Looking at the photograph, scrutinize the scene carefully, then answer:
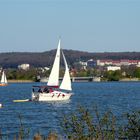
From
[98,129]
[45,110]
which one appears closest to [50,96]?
[45,110]

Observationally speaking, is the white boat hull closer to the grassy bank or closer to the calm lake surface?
the calm lake surface

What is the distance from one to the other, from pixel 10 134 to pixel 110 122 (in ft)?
51.7

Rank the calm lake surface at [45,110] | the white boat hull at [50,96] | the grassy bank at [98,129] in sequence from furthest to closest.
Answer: the white boat hull at [50,96], the calm lake surface at [45,110], the grassy bank at [98,129]

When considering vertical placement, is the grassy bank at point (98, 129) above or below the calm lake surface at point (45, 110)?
above

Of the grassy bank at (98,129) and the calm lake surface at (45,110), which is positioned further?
the calm lake surface at (45,110)

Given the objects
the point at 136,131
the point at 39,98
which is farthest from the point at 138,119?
the point at 39,98

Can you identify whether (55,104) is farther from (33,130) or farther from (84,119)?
(84,119)

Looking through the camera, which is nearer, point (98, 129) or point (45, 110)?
point (98, 129)

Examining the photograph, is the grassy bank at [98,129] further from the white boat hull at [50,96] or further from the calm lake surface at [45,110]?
the white boat hull at [50,96]

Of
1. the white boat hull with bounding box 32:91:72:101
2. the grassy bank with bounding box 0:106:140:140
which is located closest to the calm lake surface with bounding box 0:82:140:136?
the white boat hull with bounding box 32:91:72:101

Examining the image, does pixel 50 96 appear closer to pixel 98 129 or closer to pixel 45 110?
pixel 45 110

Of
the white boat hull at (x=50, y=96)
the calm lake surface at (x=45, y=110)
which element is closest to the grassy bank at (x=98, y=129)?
the calm lake surface at (x=45, y=110)

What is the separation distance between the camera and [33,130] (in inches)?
1191

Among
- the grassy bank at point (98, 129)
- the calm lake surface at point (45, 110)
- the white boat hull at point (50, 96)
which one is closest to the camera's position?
the grassy bank at point (98, 129)
